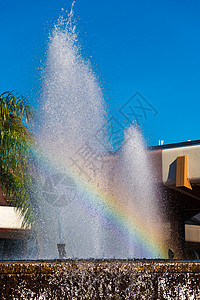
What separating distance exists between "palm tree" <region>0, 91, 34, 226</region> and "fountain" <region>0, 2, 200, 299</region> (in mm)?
381

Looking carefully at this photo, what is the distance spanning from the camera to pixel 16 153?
418 inches

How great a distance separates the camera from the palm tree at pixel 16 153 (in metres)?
10.6

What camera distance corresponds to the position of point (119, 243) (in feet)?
43.1

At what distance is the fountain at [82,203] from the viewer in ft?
8.61

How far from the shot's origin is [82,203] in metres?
10.4

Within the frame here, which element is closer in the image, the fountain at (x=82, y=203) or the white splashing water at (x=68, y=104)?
the fountain at (x=82, y=203)

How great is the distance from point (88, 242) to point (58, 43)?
561 centimetres

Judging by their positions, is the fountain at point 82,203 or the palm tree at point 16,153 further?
the palm tree at point 16,153

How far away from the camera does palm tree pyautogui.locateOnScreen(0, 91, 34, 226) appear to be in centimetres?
1058

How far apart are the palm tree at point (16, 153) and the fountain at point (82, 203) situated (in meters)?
0.38

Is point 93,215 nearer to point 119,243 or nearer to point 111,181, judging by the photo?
point 119,243

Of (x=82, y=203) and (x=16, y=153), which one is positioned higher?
(x=16, y=153)

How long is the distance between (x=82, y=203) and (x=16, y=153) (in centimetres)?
239

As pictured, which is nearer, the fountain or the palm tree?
the fountain
